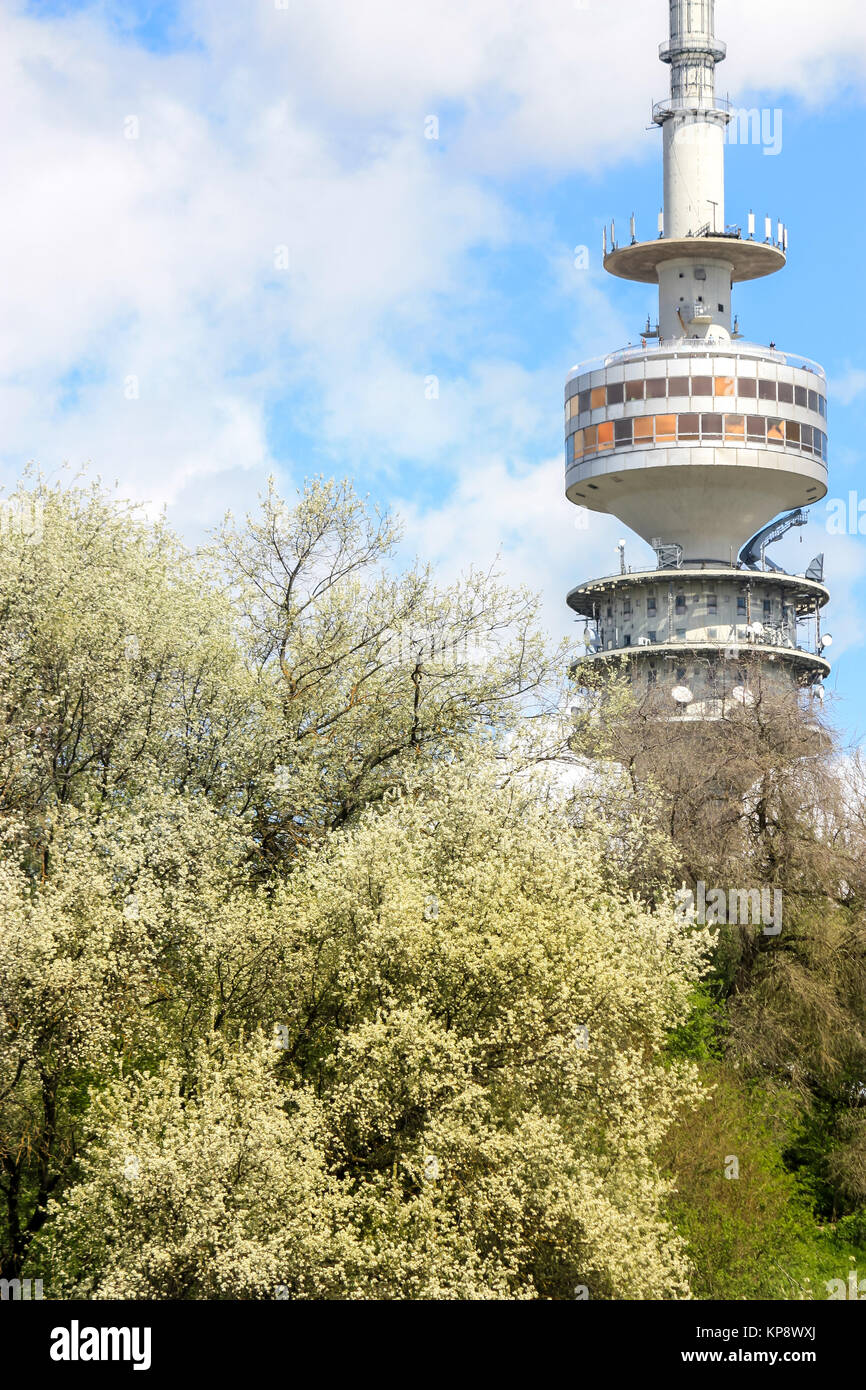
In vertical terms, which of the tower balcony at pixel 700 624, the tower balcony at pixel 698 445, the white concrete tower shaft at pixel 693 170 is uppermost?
the white concrete tower shaft at pixel 693 170

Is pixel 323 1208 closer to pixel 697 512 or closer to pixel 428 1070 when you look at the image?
pixel 428 1070

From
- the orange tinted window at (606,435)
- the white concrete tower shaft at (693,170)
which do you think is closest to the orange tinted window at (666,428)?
the orange tinted window at (606,435)

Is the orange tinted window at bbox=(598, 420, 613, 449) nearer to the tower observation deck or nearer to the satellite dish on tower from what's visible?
the tower observation deck

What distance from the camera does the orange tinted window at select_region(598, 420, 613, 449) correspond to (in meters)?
102

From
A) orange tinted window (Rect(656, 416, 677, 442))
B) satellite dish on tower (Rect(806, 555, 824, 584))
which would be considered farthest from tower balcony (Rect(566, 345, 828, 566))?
satellite dish on tower (Rect(806, 555, 824, 584))

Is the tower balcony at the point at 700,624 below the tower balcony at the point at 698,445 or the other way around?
below

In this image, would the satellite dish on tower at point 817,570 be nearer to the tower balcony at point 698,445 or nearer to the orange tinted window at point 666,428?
the tower balcony at point 698,445

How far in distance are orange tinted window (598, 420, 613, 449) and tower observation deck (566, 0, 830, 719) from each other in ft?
0.27

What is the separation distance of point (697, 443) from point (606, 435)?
5.52 m

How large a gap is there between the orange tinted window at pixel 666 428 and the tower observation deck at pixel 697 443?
6cm

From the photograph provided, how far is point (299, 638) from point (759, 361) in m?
66.5

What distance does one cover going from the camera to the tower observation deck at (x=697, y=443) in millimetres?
100250
